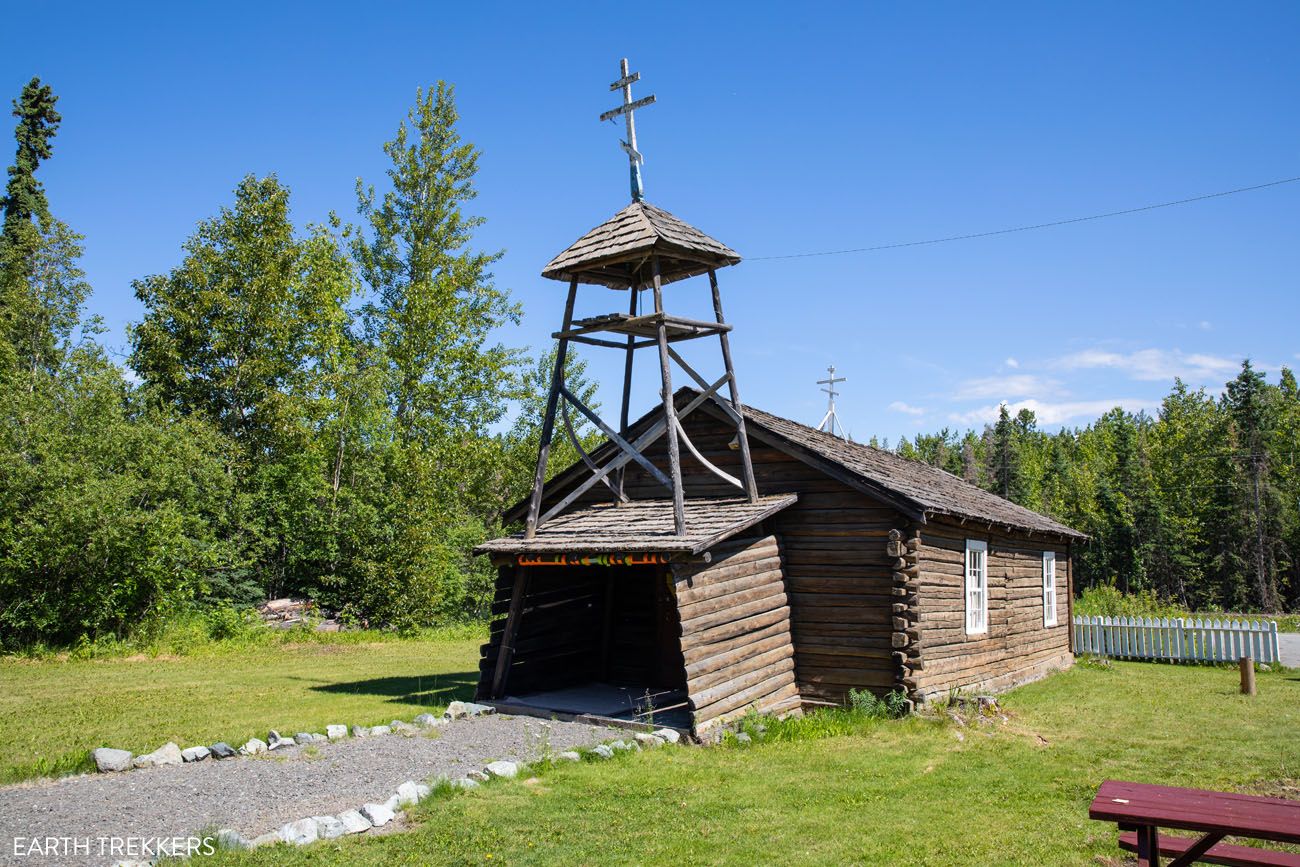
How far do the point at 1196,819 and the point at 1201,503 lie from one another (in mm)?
61254

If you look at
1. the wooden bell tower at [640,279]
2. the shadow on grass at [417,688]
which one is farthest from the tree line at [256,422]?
the wooden bell tower at [640,279]

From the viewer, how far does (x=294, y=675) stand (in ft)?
58.5

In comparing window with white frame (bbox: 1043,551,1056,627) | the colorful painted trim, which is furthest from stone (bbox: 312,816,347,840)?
window with white frame (bbox: 1043,551,1056,627)

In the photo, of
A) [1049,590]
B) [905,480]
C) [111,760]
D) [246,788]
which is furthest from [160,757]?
[1049,590]

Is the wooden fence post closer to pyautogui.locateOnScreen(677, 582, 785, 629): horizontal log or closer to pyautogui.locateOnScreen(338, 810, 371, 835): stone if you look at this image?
pyautogui.locateOnScreen(677, 582, 785, 629): horizontal log

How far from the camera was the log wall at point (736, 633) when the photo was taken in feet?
37.7

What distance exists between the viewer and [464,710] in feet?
41.9

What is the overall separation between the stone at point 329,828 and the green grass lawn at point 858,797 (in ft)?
0.81

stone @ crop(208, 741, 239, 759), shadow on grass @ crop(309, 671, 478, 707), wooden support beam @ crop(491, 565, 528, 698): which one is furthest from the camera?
shadow on grass @ crop(309, 671, 478, 707)

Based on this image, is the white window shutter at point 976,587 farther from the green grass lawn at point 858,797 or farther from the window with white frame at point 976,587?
the green grass lawn at point 858,797

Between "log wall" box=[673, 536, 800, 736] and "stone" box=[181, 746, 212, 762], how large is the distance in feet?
18.8

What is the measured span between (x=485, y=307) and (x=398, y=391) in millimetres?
4578

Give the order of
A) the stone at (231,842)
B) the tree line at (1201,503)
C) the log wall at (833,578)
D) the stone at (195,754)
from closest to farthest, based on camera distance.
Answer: the stone at (231,842), the stone at (195,754), the log wall at (833,578), the tree line at (1201,503)

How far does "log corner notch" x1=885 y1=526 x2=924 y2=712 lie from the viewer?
42.2 feet
